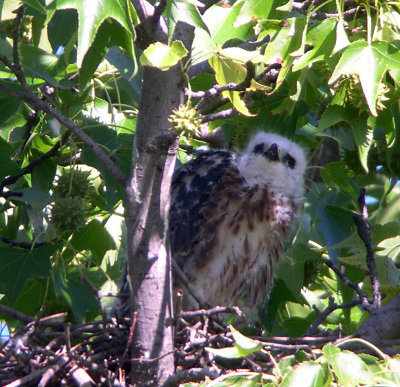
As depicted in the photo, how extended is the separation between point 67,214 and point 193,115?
0.88 metres

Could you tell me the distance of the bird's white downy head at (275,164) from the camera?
3189 mm

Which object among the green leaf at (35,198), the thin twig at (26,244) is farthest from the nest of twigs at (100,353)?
the green leaf at (35,198)

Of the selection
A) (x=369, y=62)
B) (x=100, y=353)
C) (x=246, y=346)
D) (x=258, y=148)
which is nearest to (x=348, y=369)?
(x=246, y=346)

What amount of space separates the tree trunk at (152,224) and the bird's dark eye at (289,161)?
4.21ft

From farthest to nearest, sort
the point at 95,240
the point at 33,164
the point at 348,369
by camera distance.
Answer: the point at 95,240 < the point at 33,164 < the point at 348,369

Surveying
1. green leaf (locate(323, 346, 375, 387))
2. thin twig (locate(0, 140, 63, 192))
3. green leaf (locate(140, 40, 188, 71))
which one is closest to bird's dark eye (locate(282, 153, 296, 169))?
thin twig (locate(0, 140, 63, 192))

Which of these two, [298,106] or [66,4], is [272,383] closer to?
[66,4]

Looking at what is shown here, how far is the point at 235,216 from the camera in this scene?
10.1ft

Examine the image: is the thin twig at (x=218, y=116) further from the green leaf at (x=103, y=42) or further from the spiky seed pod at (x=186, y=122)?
the green leaf at (x=103, y=42)

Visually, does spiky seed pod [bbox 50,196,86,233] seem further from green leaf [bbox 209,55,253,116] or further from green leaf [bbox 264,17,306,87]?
green leaf [bbox 264,17,306,87]

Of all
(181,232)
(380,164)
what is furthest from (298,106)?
(181,232)

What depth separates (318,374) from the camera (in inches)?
62.9

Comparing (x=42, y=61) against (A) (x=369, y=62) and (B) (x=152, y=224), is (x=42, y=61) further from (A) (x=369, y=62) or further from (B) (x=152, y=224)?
(A) (x=369, y=62)

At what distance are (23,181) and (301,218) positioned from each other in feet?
4.29
